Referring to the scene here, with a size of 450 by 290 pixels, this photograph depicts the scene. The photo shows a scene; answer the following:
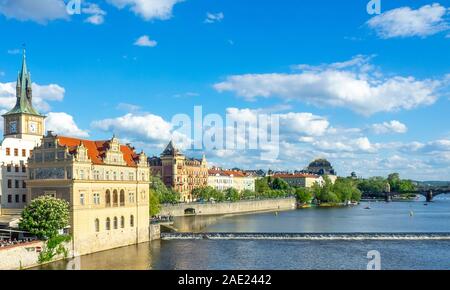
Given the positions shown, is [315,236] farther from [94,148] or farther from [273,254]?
[94,148]

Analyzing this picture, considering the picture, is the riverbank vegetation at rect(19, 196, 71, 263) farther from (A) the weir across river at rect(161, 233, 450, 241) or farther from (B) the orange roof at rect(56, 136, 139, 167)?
(A) the weir across river at rect(161, 233, 450, 241)

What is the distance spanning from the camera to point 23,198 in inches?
1688

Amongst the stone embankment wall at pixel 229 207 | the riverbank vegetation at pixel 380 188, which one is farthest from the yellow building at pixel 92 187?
the riverbank vegetation at pixel 380 188

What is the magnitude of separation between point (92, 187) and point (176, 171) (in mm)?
62159

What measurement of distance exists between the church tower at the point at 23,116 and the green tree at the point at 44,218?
1645 centimetres

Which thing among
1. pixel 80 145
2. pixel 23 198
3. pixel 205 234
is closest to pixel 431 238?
pixel 205 234

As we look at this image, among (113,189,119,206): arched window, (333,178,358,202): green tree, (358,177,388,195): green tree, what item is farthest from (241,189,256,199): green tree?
(113,189,119,206): arched window

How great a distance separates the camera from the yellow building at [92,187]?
113ft

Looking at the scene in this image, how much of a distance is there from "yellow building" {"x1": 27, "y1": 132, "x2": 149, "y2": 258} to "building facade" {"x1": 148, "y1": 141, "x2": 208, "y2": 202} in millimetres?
54876

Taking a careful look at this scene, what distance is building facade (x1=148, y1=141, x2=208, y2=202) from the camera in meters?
98.1

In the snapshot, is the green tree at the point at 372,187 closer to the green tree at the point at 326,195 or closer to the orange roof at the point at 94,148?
the green tree at the point at 326,195

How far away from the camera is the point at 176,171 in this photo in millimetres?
98312

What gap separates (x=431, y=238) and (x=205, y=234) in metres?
18.5
